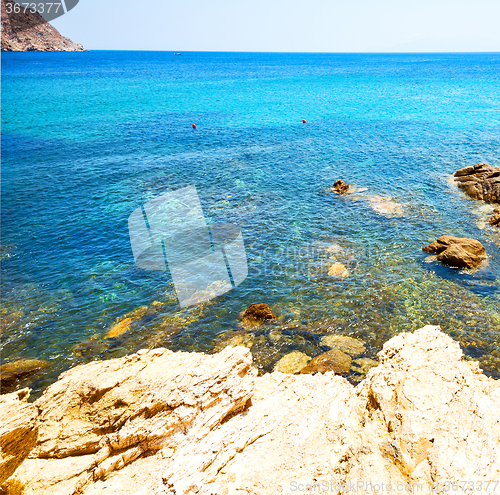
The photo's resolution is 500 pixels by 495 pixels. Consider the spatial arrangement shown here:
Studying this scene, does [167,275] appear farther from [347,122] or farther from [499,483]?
[347,122]

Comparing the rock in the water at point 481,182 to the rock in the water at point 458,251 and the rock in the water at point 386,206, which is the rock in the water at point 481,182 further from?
the rock in the water at point 458,251

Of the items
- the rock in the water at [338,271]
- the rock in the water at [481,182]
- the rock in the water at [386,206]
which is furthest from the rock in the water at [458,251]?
the rock in the water at [481,182]

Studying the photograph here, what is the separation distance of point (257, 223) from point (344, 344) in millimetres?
14696

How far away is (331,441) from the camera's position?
28.8 feet

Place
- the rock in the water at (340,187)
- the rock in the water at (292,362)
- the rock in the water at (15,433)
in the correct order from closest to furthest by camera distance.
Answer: the rock in the water at (15,433)
the rock in the water at (292,362)
the rock in the water at (340,187)

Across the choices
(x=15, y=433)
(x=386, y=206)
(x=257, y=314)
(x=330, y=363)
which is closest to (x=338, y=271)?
(x=257, y=314)

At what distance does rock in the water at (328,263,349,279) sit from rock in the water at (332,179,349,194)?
13.8 metres

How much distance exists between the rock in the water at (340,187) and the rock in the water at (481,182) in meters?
11.2

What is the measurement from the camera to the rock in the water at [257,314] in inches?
773

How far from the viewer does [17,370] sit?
54.5 feet

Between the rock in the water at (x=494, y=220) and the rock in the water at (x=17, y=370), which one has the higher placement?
the rock in the water at (x=494, y=220)

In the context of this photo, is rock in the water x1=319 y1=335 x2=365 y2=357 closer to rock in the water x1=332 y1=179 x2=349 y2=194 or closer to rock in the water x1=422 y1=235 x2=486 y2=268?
rock in the water x1=422 y1=235 x2=486 y2=268

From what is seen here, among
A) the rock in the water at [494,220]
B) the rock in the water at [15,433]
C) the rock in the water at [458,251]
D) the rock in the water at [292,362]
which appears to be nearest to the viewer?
the rock in the water at [15,433]

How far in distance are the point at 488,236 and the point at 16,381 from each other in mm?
30575
